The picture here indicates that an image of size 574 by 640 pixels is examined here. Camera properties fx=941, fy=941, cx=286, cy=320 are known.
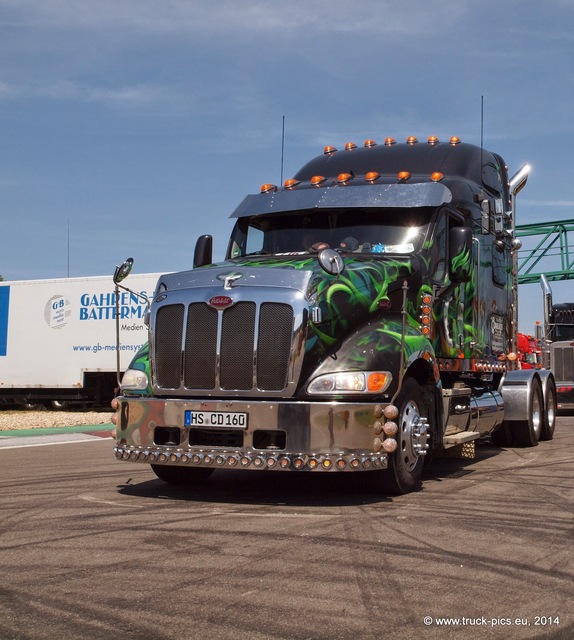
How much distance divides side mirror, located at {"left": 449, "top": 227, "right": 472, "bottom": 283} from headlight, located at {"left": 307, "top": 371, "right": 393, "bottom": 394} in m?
2.42

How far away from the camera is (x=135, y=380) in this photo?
323 inches

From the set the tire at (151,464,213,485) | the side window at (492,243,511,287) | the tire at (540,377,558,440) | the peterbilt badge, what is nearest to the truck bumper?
the peterbilt badge

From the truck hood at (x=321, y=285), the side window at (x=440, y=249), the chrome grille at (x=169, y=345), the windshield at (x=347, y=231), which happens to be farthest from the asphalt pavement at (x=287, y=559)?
the windshield at (x=347, y=231)

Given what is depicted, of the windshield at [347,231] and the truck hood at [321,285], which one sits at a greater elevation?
the windshield at [347,231]

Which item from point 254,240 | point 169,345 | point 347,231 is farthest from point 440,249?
point 169,345

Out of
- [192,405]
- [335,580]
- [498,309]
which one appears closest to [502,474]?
[498,309]

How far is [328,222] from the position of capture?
9.19m

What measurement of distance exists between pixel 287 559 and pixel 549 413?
9.06 m

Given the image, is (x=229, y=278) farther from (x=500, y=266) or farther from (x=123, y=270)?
(x=500, y=266)

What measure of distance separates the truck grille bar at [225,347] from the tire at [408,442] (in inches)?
43.6

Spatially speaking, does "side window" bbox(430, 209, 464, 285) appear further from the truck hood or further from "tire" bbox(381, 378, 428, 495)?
"tire" bbox(381, 378, 428, 495)

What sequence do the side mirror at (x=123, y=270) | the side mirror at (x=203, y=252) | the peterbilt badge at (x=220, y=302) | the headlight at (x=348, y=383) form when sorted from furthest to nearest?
the side mirror at (x=203, y=252), the side mirror at (x=123, y=270), the peterbilt badge at (x=220, y=302), the headlight at (x=348, y=383)

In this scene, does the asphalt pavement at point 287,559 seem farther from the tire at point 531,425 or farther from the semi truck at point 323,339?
the tire at point 531,425

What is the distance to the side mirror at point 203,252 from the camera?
997cm
